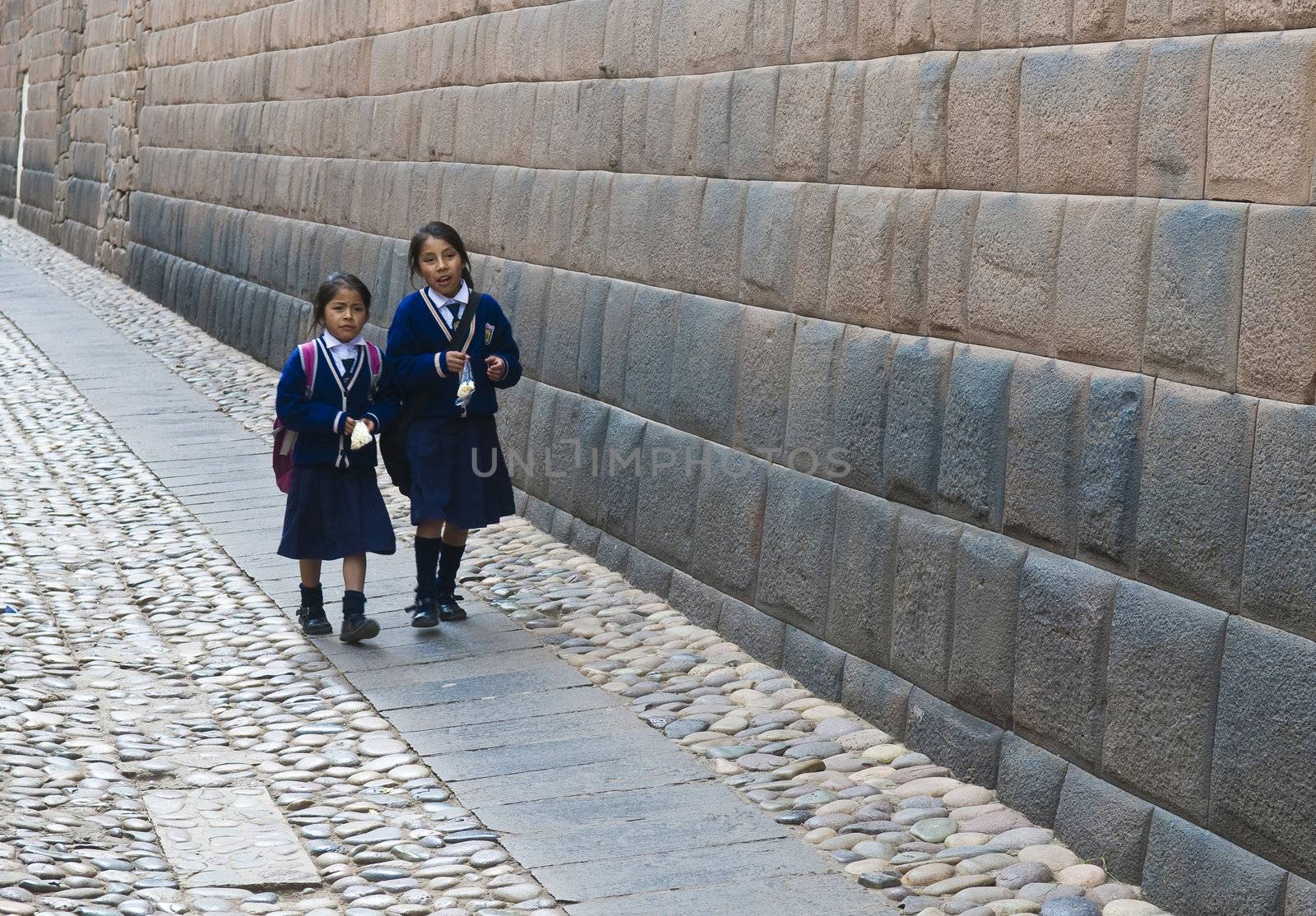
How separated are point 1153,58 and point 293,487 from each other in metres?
3.62

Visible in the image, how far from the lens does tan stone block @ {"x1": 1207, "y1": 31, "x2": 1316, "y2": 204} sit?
11.5 feet

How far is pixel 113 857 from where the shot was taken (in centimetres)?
438

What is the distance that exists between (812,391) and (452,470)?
1567 millimetres

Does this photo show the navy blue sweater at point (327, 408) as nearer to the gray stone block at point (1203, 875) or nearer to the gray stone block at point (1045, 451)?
the gray stone block at point (1045, 451)

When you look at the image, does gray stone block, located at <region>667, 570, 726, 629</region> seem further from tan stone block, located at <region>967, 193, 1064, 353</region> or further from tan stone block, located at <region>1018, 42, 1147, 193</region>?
tan stone block, located at <region>1018, 42, 1147, 193</region>

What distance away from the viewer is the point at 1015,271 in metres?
4.53

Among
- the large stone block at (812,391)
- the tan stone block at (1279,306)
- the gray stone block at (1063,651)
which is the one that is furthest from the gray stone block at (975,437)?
the tan stone block at (1279,306)

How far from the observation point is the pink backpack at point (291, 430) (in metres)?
6.24

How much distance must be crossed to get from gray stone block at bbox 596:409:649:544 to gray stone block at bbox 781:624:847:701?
4.71ft

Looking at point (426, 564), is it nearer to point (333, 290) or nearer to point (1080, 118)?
point (333, 290)

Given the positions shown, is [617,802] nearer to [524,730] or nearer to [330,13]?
[524,730]

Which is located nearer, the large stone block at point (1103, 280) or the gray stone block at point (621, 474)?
the large stone block at point (1103, 280)

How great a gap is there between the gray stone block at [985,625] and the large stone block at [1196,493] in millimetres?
585

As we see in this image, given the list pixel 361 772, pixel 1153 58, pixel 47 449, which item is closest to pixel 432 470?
pixel 361 772
